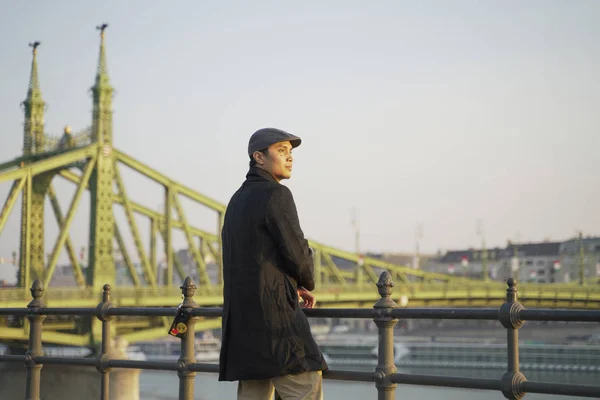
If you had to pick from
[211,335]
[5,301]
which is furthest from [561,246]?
[5,301]

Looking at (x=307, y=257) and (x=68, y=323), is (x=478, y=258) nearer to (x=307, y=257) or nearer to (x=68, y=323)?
(x=68, y=323)

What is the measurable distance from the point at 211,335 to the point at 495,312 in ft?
220

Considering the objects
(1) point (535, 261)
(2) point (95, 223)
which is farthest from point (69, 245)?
(1) point (535, 261)

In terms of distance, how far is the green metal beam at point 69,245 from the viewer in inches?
1400

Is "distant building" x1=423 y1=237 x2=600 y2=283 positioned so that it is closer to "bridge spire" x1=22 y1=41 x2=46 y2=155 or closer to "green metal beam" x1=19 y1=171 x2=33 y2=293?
"bridge spire" x1=22 y1=41 x2=46 y2=155

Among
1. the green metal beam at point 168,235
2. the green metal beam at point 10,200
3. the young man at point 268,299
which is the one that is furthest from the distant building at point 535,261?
the young man at point 268,299

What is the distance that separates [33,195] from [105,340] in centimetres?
3115

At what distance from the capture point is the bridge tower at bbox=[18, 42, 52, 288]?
32812 millimetres

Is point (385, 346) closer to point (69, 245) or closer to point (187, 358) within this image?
point (187, 358)

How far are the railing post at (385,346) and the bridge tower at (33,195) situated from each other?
2881cm

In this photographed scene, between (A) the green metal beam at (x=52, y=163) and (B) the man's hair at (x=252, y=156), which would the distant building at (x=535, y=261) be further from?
(B) the man's hair at (x=252, y=156)

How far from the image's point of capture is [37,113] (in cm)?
3484

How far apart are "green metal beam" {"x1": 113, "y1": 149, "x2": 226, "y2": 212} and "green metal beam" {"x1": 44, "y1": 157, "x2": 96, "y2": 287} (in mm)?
1899

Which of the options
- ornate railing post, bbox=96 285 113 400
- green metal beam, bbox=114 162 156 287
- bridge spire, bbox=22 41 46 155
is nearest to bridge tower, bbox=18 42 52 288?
bridge spire, bbox=22 41 46 155
